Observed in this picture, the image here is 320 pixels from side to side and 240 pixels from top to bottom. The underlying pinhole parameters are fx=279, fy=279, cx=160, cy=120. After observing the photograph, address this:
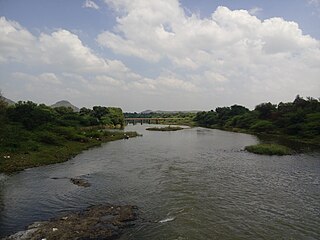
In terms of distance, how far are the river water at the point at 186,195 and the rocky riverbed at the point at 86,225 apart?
637mm

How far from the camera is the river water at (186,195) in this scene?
1269 centimetres

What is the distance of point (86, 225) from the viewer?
40.4 feet

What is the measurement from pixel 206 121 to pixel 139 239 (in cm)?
9572

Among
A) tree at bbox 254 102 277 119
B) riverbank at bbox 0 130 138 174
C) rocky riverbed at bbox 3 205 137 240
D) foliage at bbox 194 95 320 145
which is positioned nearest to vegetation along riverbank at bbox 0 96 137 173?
riverbank at bbox 0 130 138 174

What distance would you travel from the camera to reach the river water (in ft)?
41.6

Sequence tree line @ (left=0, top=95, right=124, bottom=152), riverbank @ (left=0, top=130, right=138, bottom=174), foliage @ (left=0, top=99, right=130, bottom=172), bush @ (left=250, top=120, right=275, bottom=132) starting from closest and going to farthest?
riverbank @ (left=0, top=130, right=138, bottom=174) → foliage @ (left=0, top=99, right=130, bottom=172) → tree line @ (left=0, top=95, right=124, bottom=152) → bush @ (left=250, top=120, right=275, bottom=132)

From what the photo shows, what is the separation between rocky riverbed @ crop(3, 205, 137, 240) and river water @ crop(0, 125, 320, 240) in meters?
0.64

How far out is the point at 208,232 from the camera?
12.2 meters

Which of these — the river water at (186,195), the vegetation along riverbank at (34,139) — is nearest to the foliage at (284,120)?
the river water at (186,195)

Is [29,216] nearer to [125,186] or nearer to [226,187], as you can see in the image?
[125,186]

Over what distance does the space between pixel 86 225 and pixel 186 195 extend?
7184 millimetres

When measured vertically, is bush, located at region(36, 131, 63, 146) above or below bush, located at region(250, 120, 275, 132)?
below

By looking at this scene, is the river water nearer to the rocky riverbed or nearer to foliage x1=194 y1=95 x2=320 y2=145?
the rocky riverbed

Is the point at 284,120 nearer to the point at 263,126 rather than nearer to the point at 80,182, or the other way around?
the point at 263,126
